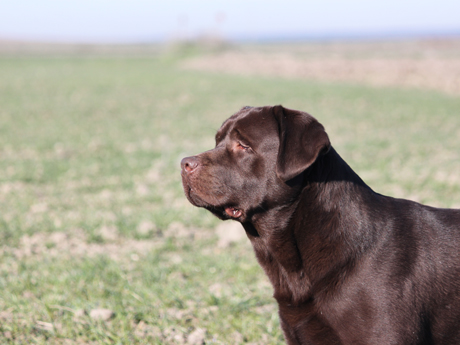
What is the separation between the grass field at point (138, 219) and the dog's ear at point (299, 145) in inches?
65.5

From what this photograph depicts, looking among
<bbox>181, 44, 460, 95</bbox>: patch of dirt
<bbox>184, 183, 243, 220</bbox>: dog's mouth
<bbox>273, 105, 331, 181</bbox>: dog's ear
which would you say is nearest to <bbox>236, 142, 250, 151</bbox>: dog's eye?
<bbox>273, 105, 331, 181</bbox>: dog's ear

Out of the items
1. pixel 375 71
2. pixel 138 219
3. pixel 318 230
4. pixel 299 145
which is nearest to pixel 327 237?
pixel 318 230

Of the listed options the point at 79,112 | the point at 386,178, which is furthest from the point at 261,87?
the point at 386,178

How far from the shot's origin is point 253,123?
3.40 meters

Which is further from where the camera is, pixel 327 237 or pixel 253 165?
pixel 253 165

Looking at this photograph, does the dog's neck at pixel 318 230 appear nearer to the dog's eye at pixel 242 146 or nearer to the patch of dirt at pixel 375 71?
the dog's eye at pixel 242 146

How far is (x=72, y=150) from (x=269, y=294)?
8369mm

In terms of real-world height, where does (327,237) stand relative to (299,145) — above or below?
below

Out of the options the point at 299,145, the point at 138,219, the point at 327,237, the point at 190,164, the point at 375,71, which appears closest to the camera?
the point at 299,145

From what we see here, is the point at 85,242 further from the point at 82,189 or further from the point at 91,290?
the point at 82,189

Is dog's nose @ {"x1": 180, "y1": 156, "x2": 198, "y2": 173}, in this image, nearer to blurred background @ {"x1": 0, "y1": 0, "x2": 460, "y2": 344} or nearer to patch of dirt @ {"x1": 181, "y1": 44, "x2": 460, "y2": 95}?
blurred background @ {"x1": 0, "y1": 0, "x2": 460, "y2": 344}

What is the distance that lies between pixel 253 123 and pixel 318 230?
84 cm

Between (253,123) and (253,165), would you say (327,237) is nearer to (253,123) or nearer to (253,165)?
(253,165)

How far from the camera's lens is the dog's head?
3038 millimetres
